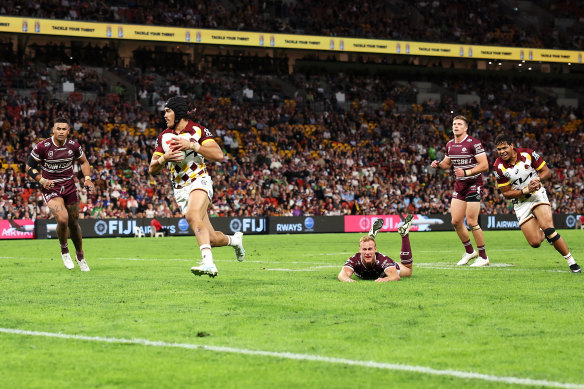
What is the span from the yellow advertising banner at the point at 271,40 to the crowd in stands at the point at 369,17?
2.50ft

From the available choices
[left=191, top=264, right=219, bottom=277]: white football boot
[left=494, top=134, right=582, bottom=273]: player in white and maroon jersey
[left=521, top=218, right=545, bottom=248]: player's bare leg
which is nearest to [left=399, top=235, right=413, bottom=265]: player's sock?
[left=494, top=134, right=582, bottom=273]: player in white and maroon jersey

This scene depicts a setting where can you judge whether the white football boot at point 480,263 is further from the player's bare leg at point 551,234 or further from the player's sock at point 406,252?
the player's sock at point 406,252

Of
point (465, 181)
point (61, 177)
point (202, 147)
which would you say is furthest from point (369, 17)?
point (202, 147)

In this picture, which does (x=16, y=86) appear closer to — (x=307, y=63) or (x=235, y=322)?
(x=307, y=63)

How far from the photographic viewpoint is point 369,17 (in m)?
56.3

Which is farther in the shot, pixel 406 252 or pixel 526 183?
pixel 526 183

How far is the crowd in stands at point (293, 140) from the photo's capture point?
39.4 m

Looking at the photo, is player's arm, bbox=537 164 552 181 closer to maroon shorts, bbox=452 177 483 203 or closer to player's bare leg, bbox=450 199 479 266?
maroon shorts, bbox=452 177 483 203

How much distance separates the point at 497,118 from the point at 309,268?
43.6 metres

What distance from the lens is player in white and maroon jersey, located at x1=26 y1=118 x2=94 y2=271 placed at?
14.4 metres

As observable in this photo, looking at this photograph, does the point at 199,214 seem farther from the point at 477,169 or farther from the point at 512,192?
the point at 477,169

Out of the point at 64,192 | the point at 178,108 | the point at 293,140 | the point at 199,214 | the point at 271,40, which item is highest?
the point at 271,40

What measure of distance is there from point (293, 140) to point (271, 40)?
23.7 feet

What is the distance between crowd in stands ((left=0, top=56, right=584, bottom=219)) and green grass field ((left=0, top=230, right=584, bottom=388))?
26446 millimetres
